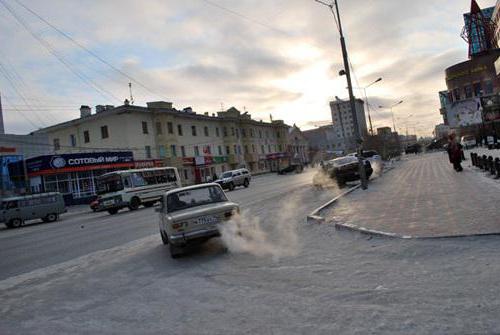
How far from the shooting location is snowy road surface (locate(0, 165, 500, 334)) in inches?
177

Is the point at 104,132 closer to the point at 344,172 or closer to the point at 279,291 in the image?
the point at 344,172

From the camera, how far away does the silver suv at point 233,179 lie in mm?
37281

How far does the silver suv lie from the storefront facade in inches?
550

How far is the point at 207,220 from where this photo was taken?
9.05 m

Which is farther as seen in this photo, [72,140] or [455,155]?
[72,140]

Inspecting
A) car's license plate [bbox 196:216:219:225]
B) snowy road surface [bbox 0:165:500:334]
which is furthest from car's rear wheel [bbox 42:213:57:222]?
car's license plate [bbox 196:216:219:225]

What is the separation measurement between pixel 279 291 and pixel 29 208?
25.9 meters

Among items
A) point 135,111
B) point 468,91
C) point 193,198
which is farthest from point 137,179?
point 468,91

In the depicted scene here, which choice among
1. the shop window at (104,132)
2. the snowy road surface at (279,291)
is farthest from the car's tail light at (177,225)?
the shop window at (104,132)

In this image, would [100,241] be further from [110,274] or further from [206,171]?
[206,171]

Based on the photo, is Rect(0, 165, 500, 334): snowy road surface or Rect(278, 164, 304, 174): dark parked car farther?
Rect(278, 164, 304, 174): dark parked car

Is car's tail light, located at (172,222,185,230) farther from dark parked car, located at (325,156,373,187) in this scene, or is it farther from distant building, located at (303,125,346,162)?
distant building, located at (303,125,346,162)

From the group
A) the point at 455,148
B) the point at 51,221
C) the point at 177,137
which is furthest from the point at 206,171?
the point at 455,148

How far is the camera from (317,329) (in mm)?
4344
